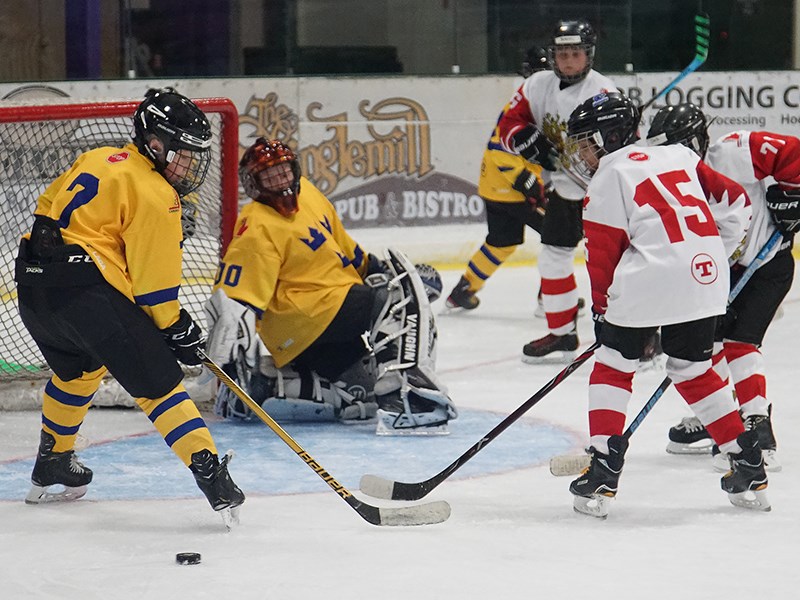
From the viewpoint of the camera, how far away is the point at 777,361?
199 inches

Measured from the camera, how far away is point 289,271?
4074 millimetres

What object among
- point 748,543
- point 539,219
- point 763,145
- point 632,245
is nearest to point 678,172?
point 632,245

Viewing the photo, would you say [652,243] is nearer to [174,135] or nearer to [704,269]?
[704,269]

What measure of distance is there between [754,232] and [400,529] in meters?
1.26

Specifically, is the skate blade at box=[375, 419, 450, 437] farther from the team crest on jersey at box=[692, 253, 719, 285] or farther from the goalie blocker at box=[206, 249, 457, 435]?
the team crest on jersey at box=[692, 253, 719, 285]

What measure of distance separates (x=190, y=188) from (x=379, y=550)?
918 mm

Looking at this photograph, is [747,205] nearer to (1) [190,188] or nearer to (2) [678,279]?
(2) [678,279]

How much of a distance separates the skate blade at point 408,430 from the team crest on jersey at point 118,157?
51.1 inches

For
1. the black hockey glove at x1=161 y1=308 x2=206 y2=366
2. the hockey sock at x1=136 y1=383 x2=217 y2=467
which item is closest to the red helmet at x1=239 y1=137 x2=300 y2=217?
the black hockey glove at x1=161 y1=308 x2=206 y2=366

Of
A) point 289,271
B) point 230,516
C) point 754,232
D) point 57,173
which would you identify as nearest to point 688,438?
point 754,232

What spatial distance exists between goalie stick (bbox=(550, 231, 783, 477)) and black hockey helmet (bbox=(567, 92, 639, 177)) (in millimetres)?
576

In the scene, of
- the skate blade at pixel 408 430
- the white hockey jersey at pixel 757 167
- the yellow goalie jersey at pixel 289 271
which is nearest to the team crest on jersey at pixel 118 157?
the yellow goalie jersey at pixel 289 271

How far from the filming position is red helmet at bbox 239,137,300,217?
4.00 meters

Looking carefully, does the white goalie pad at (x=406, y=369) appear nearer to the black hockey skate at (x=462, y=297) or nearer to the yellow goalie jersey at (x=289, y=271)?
the yellow goalie jersey at (x=289, y=271)
